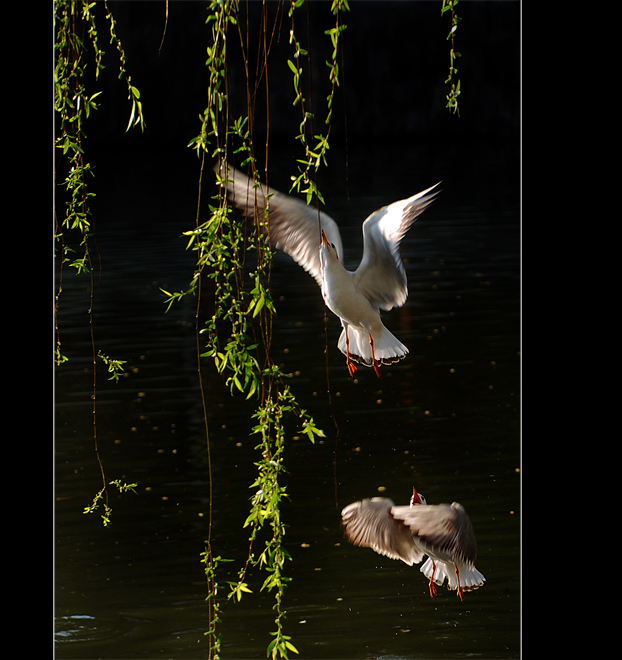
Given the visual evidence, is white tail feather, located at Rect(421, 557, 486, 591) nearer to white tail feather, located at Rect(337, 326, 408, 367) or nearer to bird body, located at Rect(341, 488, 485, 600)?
bird body, located at Rect(341, 488, 485, 600)

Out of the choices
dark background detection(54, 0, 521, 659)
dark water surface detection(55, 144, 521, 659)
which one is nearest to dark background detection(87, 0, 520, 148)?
dark background detection(54, 0, 521, 659)

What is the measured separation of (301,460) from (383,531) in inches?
37.2

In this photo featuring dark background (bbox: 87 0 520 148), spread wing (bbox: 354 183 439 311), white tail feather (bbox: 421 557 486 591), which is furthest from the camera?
dark background (bbox: 87 0 520 148)

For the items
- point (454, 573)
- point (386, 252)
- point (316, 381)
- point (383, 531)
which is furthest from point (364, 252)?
point (316, 381)

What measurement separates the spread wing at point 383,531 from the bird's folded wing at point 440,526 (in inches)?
0.7

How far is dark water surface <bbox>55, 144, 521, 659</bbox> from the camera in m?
1.64

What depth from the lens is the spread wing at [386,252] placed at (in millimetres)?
1326

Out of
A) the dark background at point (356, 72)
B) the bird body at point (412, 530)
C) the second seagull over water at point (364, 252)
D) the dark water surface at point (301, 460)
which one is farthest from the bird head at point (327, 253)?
the dark background at point (356, 72)

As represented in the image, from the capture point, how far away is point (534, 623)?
1.18m

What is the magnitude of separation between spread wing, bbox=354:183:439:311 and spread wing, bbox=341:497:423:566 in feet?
1.11

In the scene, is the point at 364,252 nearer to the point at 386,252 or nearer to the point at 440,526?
the point at 386,252

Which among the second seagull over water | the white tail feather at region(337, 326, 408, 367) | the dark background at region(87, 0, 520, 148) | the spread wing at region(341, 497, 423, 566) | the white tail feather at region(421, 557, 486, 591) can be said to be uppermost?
the dark background at region(87, 0, 520, 148)

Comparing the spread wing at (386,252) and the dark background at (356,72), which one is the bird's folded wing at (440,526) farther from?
the dark background at (356,72)
